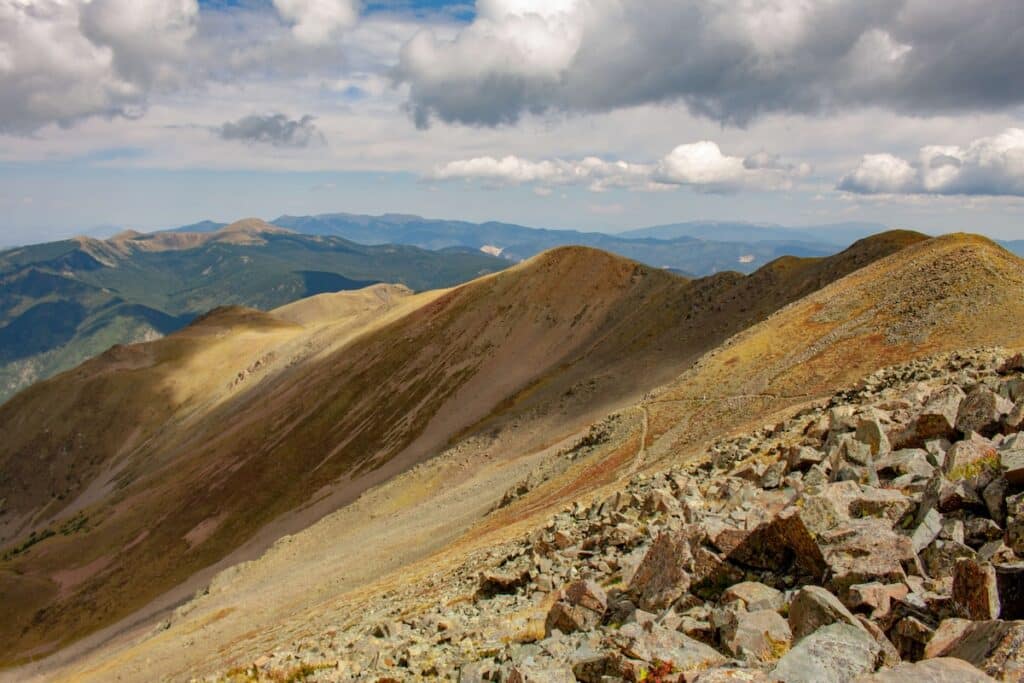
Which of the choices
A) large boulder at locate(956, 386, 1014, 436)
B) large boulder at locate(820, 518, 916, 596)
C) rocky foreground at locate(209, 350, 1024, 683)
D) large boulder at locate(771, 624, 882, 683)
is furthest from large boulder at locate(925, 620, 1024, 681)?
large boulder at locate(956, 386, 1014, 436)

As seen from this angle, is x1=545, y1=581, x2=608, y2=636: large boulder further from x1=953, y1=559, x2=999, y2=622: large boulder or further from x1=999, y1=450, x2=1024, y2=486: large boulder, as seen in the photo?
x1=999, y1=450, x2=1024, y2=486: large boulder

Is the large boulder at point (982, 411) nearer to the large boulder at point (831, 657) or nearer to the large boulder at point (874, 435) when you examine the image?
the large boulder at point (874, 435)

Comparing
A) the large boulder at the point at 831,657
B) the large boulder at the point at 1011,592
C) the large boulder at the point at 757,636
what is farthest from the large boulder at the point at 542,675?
the large boulder at the point at 1011,592

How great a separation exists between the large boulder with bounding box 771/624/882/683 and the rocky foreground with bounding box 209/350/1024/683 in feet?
0.09

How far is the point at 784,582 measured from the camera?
12.3m

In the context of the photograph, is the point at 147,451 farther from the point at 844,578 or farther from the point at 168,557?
the point at 844,578

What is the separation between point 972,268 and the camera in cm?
5156

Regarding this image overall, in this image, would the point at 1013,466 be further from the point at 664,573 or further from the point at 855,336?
the point at 855,336

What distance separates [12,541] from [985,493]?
176779 mm

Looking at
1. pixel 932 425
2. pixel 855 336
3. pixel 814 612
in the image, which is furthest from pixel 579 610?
pixel 855 336

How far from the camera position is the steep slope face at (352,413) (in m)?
76.8

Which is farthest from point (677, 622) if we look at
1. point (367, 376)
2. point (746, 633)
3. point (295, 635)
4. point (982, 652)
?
point (367, 376)

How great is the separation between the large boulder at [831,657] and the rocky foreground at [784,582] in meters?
0.03

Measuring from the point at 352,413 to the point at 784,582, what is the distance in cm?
9671
